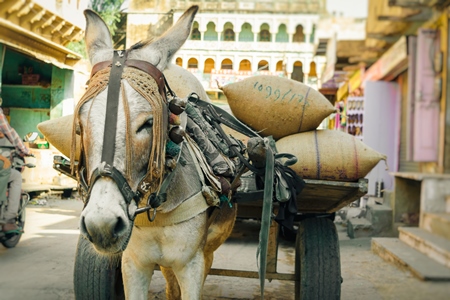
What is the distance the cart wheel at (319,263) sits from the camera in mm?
3266

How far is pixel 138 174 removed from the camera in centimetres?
190

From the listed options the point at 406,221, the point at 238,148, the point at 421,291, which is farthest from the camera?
the point at 406,221

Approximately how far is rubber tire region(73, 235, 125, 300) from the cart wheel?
1.29 meters

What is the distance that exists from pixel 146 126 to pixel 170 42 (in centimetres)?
48

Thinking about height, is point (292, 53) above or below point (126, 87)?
above

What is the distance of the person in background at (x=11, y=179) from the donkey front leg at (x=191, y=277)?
446 cm

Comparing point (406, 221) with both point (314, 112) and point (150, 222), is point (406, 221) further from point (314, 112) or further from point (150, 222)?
point (150, 222)

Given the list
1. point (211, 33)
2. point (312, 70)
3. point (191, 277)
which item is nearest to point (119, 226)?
point (191, 277)

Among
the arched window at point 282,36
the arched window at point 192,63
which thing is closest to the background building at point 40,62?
the arched window at point 192,63

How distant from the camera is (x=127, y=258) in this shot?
101 inches

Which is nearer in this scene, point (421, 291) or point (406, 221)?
point (421, 291)

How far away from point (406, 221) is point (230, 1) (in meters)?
30.4

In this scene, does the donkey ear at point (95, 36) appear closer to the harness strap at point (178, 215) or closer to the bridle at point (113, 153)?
the bridle at point (113, 153)

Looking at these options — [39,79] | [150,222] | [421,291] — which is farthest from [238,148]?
[39,79]
